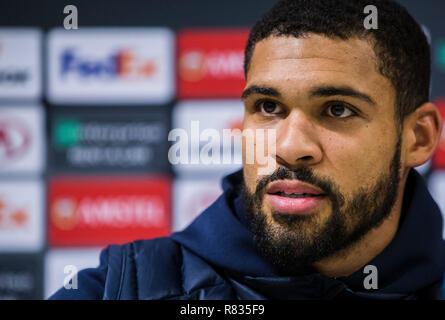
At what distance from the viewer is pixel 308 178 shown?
2.50 feet

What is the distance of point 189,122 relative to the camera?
59.7 inches

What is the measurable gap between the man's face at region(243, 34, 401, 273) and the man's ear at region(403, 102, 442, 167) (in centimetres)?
7

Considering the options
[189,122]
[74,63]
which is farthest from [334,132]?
[74,63]

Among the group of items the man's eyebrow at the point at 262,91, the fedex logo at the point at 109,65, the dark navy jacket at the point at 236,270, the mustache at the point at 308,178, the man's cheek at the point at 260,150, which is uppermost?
the fedex logo at the point at 109,65

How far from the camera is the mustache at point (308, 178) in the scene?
76 cm

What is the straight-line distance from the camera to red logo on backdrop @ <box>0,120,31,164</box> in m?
1.54

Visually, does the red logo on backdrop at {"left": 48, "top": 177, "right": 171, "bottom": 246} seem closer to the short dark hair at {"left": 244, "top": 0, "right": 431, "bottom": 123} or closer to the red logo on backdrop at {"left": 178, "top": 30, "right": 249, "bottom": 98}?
the red logo on backdrop at {"left": 178, "top": 30, "right": 249, "bottom": 98}

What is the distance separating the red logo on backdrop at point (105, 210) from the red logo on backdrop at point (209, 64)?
34 cm

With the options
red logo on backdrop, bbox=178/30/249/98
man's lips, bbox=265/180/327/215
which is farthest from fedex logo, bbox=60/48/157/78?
man's lips, bbox=265/180/327/215

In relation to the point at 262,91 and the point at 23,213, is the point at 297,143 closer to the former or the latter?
the point at 262,91

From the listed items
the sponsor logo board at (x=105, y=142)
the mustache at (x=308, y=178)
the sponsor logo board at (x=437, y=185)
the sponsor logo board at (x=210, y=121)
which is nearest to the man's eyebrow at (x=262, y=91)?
the mustache at (x=308, y=178)

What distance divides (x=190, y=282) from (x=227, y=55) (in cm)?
94

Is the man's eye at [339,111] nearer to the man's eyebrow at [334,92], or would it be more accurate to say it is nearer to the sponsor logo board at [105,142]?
the man's eyebrow at [334,92]

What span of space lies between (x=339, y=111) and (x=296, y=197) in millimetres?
172
